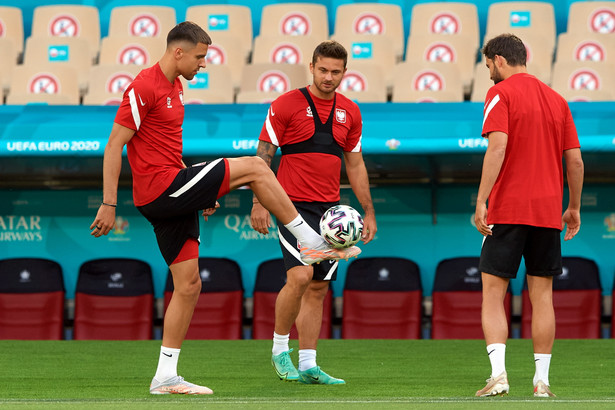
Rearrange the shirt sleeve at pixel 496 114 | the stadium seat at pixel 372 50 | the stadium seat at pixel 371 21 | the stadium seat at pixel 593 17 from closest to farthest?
the shirt sleeve at pixel 496 114 < the stadium seat at pixel 372 50 < the stadium seat at pixel 593 17 < the stadium seat at pixel 371 21

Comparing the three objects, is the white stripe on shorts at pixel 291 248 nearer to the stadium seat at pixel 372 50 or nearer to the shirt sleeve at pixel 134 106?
the shirt sleeve at pixel 134 106

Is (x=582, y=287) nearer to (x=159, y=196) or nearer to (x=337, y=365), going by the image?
(x=337, y=365)

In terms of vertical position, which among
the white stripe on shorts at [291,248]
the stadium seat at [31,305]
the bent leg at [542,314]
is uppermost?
the white stripe on shorts at [291,248]

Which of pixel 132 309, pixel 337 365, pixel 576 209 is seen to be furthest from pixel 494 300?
pixel 132 309

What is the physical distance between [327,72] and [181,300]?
1.45 meters

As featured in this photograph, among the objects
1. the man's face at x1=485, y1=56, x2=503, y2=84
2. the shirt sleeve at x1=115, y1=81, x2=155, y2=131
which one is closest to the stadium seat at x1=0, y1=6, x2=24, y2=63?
the shirt sleeve at x1=115, y1=81, x2=155, y2=131

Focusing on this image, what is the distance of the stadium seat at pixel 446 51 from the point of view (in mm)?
10117

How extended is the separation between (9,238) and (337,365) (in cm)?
421

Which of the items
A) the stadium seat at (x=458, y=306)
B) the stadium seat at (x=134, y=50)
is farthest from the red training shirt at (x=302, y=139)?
the stadium seat at (x=134, y=50)

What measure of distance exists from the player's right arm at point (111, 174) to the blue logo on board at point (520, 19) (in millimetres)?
6617

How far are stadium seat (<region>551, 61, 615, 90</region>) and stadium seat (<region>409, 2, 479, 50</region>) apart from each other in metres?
1.45

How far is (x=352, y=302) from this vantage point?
895cm

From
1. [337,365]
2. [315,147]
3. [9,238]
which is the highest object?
[315,147]

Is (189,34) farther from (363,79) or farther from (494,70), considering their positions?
(363,79)
